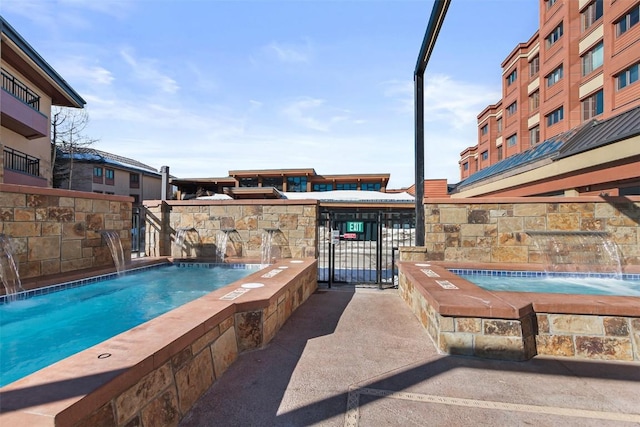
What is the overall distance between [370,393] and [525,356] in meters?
2.01

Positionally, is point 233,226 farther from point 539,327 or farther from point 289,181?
point 289,181

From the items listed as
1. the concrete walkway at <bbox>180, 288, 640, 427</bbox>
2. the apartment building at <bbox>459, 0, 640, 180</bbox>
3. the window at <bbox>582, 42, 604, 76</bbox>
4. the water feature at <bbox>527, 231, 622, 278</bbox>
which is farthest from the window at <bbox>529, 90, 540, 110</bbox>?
the concrete walkway at <bbox>180, 288, 640, 427</bbox>

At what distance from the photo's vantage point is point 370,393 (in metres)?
2.70

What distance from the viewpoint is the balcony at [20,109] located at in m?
15.2

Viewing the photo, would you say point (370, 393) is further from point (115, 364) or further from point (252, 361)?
point (115, 364)

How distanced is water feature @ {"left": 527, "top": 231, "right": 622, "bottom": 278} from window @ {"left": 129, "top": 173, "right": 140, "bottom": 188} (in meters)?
42.1

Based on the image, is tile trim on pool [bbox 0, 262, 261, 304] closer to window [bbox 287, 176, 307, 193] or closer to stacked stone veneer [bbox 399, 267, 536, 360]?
stacked stone veneer [bbox 399, 267, 536, 360]

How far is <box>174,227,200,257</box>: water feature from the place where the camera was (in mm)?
8930

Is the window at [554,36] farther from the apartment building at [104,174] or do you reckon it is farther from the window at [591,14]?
the apartment building at [104,174]

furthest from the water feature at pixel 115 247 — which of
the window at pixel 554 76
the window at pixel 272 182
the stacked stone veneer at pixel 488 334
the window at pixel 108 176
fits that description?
the window at pixel 108 176

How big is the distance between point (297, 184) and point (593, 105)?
24985 mm

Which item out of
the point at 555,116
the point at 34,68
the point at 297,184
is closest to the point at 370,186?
the point at 297,184

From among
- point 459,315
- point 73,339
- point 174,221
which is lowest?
point 73,339

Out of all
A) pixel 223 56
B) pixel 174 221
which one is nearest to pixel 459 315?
pixel 174 221
